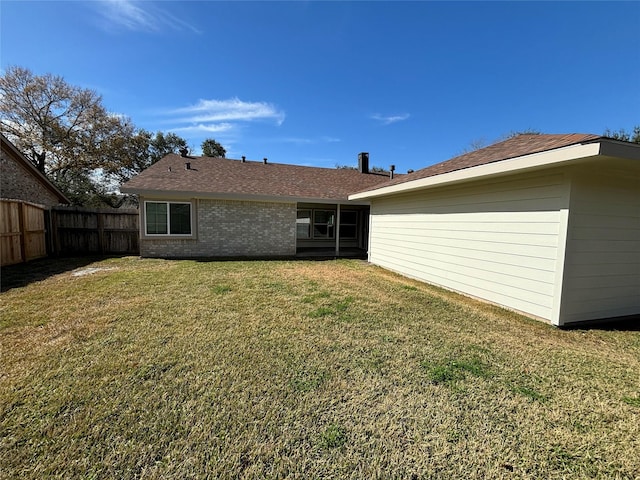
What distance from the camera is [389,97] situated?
13.9 meters

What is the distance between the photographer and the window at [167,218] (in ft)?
33.7

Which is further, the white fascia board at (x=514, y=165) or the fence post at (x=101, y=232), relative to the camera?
the fence post at (x=101, y=232)

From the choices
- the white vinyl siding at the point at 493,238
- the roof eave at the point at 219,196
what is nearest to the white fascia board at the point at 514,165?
the white vinyl siding at the point at 493,238

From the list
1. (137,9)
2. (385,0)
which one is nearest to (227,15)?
(137,9)

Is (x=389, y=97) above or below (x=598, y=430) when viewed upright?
above

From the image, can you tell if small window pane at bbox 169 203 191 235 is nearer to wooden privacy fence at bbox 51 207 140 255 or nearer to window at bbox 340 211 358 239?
wooden privacy fence at bbox 51 207 140 255

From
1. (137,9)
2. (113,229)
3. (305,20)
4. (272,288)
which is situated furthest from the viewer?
(113,229)

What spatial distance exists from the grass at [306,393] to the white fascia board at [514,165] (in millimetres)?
2591

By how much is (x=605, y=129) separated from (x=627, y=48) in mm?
12192

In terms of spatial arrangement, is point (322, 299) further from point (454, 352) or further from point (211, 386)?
point (211, 386)

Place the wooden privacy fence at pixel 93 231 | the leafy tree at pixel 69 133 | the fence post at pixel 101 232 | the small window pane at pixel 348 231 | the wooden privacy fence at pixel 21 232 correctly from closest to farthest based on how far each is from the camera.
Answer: the wooden privacy fence at pixel 21 232, the wooden privacy fence at pixel 93 231, the fence post at pixel 101 232, the small window pane at pixel 348 231, the leafy tree at pixel 69 133

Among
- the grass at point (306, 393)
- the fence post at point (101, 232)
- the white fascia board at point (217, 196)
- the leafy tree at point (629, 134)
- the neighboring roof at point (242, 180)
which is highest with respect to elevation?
the leafy tree at point (629, 134)

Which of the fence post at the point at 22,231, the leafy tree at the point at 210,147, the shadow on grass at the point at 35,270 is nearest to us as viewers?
the shadow on grass at the point at 35,270

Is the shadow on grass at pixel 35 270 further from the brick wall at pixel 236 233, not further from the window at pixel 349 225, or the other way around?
the window at pixel 349 225
